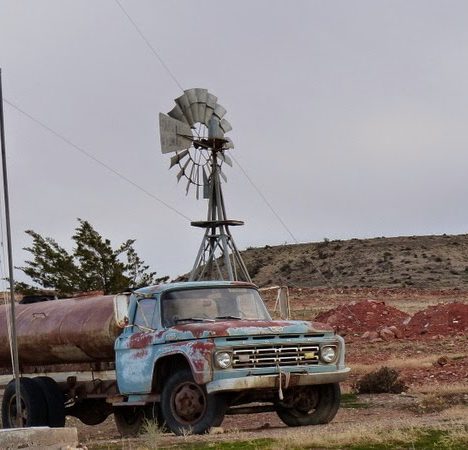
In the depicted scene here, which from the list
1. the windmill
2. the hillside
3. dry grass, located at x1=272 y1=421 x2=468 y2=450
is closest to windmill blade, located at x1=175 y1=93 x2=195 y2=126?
the windmill

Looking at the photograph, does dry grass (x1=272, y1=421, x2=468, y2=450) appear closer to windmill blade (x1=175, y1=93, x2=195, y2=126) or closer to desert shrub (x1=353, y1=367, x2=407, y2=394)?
desert shrub (x1=353, y1=367, x2=407, y2=394)

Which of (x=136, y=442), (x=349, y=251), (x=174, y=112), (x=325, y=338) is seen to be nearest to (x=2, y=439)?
(x=136, y=442)

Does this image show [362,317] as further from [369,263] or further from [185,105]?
[369,263]

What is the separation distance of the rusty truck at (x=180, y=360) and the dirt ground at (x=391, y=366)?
0.51m

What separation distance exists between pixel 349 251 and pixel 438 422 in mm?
68855

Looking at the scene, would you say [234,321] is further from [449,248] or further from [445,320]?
[449,248]

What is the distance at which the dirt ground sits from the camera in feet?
44.2

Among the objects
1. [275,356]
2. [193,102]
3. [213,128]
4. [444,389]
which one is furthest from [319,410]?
[213,128]

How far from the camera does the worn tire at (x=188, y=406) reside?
13375 millimetres

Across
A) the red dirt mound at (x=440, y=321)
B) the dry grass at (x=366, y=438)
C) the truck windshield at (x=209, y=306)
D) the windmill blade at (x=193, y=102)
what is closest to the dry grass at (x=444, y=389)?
the truck windshield at (x=209, y=306)

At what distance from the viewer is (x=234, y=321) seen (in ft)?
45.9

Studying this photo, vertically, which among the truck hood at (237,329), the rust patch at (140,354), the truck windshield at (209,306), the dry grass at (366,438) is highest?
the truck windshield at (209,306)

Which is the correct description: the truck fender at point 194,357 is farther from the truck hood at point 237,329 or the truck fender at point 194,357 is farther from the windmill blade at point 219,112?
the windmill blade at point 219,112

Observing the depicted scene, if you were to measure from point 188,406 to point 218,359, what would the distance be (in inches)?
36.6
